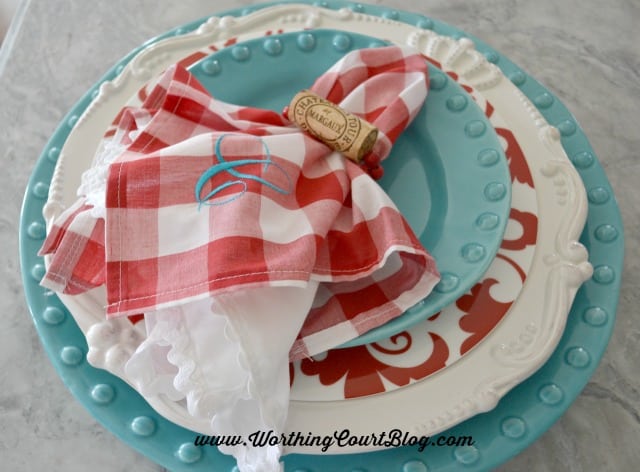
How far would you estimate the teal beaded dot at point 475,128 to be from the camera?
0.55m

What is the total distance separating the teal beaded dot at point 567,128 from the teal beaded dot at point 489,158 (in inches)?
4.7

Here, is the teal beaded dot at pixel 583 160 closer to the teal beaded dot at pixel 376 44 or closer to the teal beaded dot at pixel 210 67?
the teal beaded dot at pixel 376 44

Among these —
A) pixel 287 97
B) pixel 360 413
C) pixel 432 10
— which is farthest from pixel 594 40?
pixel 360 413

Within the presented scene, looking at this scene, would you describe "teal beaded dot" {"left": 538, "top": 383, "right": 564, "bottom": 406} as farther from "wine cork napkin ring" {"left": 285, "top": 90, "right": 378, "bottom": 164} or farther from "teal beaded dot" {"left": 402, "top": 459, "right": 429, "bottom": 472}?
"wine cork napkin ring" {"left": 285, "top": 90, "right": 378, "bottom": 164}

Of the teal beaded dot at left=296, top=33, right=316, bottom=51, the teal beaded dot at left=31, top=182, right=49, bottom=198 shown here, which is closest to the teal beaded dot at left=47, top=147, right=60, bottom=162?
the teal beaded dot at left=31, top=182, right=49, bottom=198

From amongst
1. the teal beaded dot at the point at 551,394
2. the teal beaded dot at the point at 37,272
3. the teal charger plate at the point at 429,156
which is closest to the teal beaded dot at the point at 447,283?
the teal charger plate at the point at 429,156

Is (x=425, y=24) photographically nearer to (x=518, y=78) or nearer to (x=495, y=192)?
(x=518, y=78)

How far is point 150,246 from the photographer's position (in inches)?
16.9

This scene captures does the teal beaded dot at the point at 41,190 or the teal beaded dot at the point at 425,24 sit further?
the teal beaded dot at the point at 425,24

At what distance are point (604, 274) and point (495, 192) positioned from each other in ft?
0.37

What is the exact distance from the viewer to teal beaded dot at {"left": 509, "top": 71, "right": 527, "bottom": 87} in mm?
651

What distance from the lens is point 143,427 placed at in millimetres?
459

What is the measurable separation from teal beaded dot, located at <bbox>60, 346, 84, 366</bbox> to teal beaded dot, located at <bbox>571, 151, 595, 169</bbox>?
18.2 inches

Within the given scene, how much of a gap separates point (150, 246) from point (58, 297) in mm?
137
